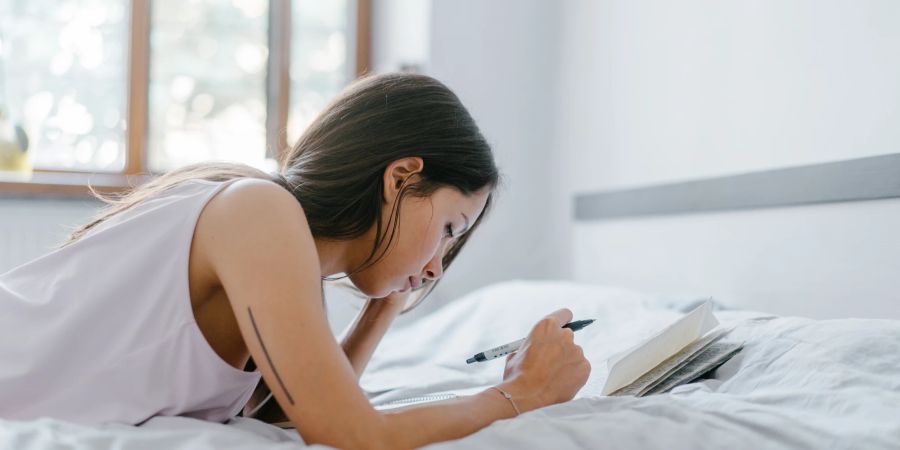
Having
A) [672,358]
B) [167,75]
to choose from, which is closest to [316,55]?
[167,75]

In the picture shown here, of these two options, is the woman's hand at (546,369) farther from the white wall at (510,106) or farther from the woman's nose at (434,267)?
the white wall at (510,106)

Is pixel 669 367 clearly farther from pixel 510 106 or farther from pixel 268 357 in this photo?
pixel 510 106

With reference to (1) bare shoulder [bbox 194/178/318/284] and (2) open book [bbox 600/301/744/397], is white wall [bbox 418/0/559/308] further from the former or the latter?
(1) bare shoulder [bbox 194/178/318/284]

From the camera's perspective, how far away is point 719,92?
6.33 ft

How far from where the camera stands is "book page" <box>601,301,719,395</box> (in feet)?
3.59

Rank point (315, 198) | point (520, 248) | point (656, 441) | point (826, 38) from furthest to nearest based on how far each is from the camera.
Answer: point (520, 248) < point (826, 38) < point (315, 198) < point (656, 441)

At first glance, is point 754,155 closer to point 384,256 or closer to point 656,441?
point 384,256

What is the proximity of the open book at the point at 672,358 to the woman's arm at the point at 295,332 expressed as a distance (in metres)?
0.21

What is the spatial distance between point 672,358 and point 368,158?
483 millimetres

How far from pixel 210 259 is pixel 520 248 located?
197 centimetres

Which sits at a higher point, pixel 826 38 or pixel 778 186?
pixel 826 38

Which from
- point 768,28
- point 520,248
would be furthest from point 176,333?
point 520,248

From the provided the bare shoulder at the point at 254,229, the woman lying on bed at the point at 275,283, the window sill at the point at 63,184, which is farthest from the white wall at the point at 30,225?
the bare shoulder at the point at 254,229

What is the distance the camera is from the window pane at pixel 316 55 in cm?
321
